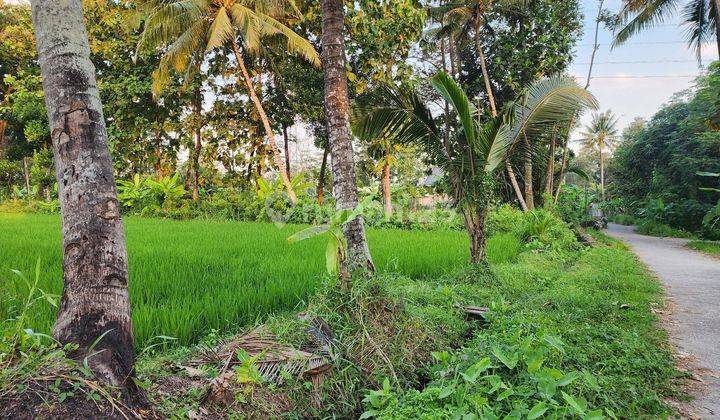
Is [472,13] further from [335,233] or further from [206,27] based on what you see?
[335,233]

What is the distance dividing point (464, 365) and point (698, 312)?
3.39 m

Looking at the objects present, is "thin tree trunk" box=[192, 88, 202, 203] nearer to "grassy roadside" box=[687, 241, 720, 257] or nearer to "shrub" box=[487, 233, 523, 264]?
"shrub" box=[487, 233, 523, 264]

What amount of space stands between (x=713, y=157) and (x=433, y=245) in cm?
1516

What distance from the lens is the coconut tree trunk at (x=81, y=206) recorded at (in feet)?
4.65

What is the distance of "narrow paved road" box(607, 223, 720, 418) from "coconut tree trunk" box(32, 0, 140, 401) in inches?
106

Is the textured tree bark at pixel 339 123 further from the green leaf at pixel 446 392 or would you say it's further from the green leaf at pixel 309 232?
the green leaf at pixel 446 392

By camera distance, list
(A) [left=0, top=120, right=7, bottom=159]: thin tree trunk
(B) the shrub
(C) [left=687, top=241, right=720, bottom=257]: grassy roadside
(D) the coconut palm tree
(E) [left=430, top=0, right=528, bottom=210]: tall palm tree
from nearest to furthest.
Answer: (D) the coconut palm tree
(B) the shrub
(C) [left=687, top=241, right=720, bottom=257]: grassy roadside
(E) [left=430, top=0, right=528, bottom=210]: tall palm tree
(A) [left=0, top=120, right=7, bottom=159]: thin tree trunk

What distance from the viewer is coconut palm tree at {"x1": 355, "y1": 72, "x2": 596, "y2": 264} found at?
448 centimetres

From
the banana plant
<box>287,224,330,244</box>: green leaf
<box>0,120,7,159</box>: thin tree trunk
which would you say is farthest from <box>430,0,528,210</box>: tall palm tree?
<box>0,120,7,159</box>: thin tree trunk

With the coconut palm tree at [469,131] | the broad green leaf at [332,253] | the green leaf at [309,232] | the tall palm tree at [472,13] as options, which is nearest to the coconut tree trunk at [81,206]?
the green leaf at [309,232]

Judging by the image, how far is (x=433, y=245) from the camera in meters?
6.39

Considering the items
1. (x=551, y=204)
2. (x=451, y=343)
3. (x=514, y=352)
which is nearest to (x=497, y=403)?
(x=514, y=352)

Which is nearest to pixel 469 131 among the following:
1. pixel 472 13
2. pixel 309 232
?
pixel 309 232

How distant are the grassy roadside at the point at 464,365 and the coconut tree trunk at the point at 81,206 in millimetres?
416
